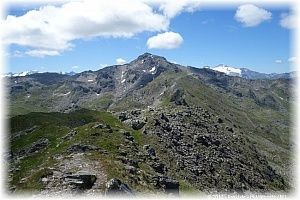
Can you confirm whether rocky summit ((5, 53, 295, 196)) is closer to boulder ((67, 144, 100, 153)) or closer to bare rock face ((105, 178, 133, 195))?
boulder ((67, 144, 100, 153))

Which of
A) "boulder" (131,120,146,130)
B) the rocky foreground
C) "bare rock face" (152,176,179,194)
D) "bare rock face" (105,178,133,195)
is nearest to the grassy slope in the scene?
the rocky foreground

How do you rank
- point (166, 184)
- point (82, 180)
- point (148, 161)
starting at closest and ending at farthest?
Answer: 1. point (82, 180)
2. point (166, 184)
3. point (148, 161)

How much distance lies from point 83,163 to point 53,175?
767 cm

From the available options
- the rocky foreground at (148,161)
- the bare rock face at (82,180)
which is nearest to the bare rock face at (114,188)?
the rocky foreground at (148,161)

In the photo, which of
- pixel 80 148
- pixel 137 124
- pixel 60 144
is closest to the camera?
pixel 80 148

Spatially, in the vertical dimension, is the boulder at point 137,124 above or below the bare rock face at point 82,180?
above

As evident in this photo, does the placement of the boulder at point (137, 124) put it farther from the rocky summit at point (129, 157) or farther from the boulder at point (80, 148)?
the boulder at point (80, 148)

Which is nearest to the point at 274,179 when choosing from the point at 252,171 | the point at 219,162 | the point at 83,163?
the point at 252,171

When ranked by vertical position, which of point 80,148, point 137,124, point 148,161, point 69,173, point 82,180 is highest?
point 137,124

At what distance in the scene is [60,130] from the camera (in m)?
123

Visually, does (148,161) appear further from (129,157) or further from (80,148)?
(80,148)

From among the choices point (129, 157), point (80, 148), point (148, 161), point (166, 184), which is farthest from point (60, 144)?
point (166, 184)

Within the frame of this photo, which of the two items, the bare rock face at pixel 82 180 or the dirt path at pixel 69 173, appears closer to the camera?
the dirt path at pixel 69 173

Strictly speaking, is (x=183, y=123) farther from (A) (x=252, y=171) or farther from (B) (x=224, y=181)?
(B) (x=224, y=181)
